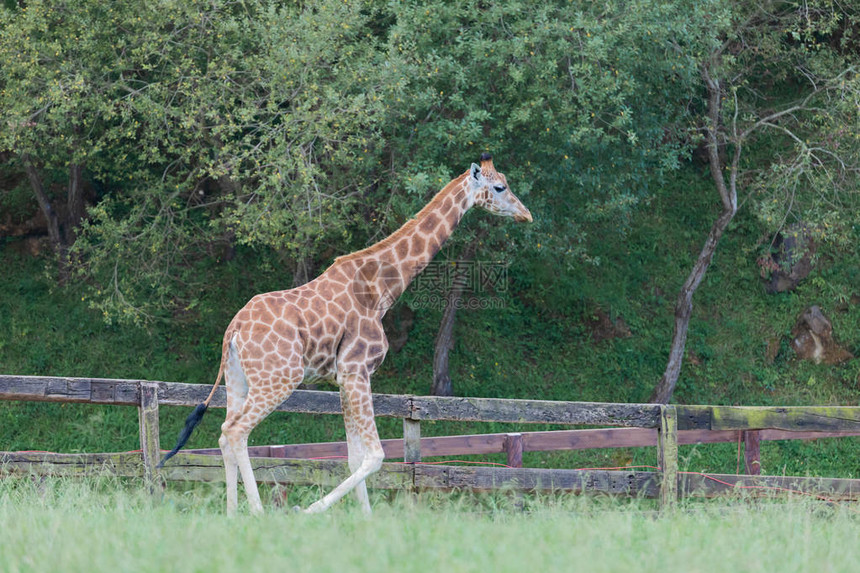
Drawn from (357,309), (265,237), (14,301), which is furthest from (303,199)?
(14,301)

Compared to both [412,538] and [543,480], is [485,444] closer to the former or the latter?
[543,480]

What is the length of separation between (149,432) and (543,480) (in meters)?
3.24

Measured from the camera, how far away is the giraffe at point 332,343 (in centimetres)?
693

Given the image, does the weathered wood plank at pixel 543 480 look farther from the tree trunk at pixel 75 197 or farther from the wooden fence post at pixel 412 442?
the tree trunk at pixel 75 197

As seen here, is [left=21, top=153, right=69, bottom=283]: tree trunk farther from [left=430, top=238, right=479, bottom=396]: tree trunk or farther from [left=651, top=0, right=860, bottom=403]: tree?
[left=651, top=0, right=860, bottom=403]: tree

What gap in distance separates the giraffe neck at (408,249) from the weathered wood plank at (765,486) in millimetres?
2871

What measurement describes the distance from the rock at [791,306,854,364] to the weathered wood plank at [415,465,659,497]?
1074 centimetres

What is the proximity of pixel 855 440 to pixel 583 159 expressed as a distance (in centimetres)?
675

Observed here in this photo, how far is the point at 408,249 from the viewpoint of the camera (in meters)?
7.76

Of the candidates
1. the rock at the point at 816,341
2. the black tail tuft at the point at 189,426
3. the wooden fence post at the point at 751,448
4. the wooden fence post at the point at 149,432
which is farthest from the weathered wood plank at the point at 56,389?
the rock at the point at 816,341

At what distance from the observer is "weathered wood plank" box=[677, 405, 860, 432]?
7.27 metres

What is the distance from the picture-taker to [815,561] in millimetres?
5023

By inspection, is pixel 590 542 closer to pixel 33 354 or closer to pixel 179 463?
pixel 179 463

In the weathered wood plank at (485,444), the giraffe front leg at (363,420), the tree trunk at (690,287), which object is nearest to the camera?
the giraffe front leg at (363,420)
